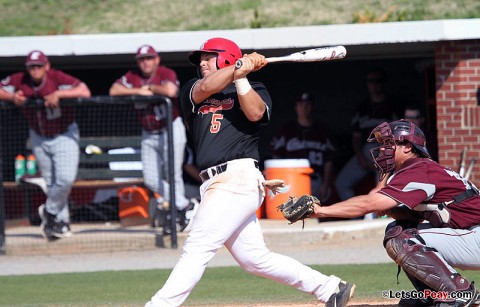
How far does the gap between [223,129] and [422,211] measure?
51.2 inches

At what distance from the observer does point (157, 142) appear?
1168cm

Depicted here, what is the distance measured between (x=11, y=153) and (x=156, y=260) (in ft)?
12.6

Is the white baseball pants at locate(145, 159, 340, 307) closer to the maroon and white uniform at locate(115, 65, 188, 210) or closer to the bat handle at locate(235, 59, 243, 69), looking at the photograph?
the bat handle at locate(235, 59, 243, 69)

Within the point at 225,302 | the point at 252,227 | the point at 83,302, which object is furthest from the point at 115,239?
the point at 252,227

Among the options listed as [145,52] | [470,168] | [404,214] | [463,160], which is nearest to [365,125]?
[463,160]

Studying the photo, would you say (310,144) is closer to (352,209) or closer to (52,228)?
(52,228)

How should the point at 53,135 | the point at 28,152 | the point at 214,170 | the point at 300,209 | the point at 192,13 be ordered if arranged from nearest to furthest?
the point at 300,209
the point at 214,170
the point at 53,135
the point at 28,152
the point at 192,13

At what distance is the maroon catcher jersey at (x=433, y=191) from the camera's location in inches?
221

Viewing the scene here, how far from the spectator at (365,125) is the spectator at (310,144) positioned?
10.7 inches

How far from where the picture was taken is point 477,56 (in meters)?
12.0

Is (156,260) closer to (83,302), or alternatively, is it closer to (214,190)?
(83,302)

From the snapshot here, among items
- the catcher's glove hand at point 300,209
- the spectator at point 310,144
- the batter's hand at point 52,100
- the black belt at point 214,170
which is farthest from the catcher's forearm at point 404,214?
the spectator at point 310,144

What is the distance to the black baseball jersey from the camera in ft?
19.4

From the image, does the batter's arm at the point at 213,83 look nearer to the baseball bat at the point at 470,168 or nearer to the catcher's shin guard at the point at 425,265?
the catcher's shin guard at the point at 425,265
